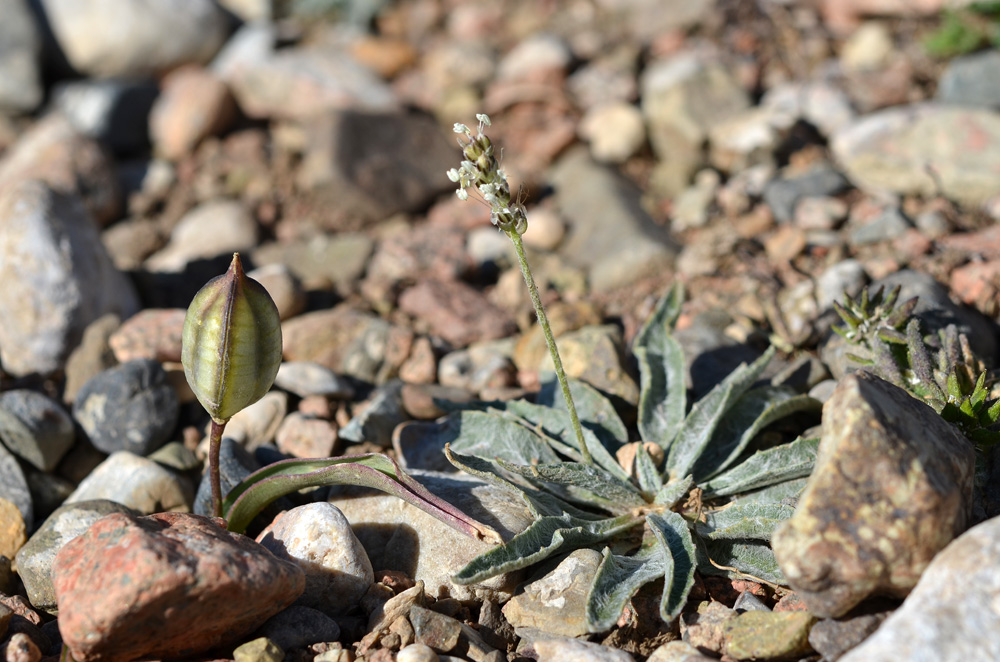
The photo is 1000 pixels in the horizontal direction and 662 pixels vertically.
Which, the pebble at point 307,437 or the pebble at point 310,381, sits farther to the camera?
the pebble at point 310,381

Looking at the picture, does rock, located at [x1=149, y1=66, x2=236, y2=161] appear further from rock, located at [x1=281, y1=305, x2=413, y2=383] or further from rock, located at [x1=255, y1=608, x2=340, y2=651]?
rock, located at [x1=255, y1=608, x2=340, y2=651]

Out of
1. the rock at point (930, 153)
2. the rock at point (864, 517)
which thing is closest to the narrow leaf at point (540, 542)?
the rock at point (864, 517)

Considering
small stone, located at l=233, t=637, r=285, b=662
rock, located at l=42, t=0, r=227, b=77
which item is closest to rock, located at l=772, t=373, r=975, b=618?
small stone, located at l=233, t=637, r=285, b=662

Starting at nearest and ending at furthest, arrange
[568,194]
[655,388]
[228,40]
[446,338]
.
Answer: [655,388] < [446,338] < [568,194] < [228,40]

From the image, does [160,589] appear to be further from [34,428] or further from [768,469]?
[768,469]

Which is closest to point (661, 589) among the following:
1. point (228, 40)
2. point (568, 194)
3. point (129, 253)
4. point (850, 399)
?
point (850, 399)

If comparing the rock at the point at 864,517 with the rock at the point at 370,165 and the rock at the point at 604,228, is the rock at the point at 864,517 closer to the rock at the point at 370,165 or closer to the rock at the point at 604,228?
the rock at the point at 604,228

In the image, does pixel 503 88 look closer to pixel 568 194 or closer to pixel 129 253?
pixel 568 194
